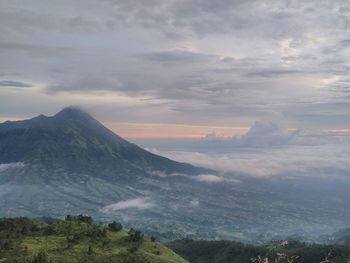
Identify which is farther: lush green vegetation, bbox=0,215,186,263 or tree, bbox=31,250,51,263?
lush green vegetation, bbox=0,215,186,263

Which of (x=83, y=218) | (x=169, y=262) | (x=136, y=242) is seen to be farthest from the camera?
(x=83, y=218)

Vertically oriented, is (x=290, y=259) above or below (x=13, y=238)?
above

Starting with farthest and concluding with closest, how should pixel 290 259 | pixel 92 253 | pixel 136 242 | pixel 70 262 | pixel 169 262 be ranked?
pixel 136 242, pixel 169 262, pixel 92 253, pixel 70 262, pixel 290 259

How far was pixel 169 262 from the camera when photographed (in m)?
158

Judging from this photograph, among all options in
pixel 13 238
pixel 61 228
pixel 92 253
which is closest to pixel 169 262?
pixel 92 253

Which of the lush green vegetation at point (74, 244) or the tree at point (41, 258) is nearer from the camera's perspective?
the tree at point (41, 258)

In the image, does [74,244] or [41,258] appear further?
[74,244]

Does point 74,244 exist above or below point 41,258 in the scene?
below

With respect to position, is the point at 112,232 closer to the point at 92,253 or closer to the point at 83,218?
the point at 83,218

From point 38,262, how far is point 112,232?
5230 centimetres

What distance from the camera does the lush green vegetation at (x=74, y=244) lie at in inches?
5389

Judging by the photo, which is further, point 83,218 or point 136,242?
point 83,218

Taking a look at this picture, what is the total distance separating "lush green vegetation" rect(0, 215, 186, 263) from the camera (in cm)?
13688

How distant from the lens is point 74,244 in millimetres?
151750
